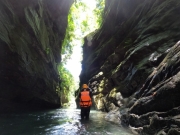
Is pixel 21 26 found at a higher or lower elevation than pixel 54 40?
lower

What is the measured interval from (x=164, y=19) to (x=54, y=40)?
17622mm

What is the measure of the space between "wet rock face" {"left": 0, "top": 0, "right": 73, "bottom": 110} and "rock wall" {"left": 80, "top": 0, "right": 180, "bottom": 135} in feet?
19.3

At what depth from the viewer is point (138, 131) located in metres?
7.48

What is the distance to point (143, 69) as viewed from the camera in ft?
40.6

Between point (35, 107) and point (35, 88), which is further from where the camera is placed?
point (35, 107)

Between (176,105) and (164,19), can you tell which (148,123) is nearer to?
(176,105)

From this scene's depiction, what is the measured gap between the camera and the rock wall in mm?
6500

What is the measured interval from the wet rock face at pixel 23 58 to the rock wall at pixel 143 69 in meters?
5.88

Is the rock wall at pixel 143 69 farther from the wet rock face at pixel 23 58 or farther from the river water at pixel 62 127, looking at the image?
the wet rock face at pixel 23 58

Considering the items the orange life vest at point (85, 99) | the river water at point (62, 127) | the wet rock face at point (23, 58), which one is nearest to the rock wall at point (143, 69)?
the river water at point (62, 127)

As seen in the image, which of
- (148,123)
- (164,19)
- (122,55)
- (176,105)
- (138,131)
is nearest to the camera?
(176,105)

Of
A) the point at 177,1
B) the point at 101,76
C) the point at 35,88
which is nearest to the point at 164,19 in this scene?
the point at 177,1

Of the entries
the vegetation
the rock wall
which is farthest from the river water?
the vegetation

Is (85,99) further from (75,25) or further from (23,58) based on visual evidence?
(75,25)
